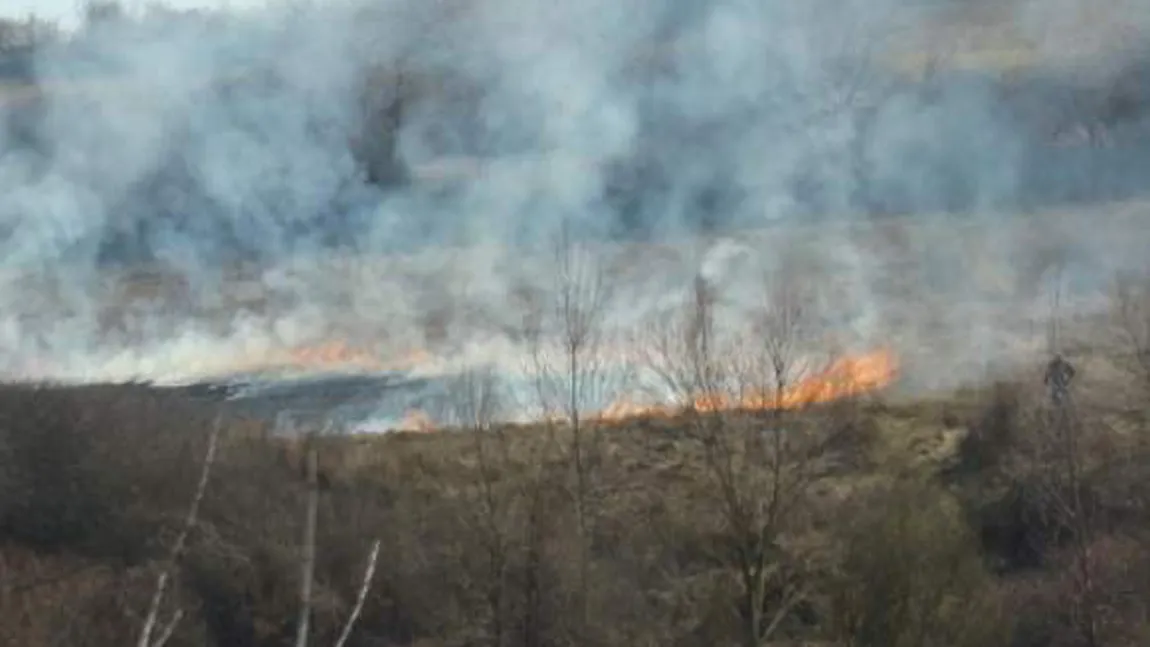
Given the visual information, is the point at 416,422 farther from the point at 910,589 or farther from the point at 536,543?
the point at 910,589

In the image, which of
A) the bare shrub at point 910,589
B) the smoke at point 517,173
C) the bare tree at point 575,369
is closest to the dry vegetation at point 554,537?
the bare shrub at point 910,589

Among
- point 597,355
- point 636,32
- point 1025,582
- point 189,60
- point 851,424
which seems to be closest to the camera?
point 1025,582

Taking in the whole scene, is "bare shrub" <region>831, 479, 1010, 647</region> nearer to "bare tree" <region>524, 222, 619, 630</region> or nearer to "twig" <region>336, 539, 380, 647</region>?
"bare tree" <region>524, 222, 619, 630</region>

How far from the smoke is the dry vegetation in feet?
19.5

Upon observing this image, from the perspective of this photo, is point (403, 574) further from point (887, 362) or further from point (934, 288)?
point (934, 288)

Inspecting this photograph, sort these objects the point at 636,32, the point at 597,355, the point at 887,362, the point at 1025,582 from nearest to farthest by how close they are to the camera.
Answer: the point at 1025,582 < the point at 597,355 < the point at 887,362 < the point at 636,32

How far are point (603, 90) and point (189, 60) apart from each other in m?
8.12

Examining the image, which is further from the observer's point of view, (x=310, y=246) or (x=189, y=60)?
(x=310, y=246)

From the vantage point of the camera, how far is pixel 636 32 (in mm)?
29922

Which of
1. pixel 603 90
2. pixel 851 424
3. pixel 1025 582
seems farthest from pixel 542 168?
pixel 1025 582

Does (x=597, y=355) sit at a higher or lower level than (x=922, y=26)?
lower

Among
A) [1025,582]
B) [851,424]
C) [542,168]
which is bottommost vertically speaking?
[1025,582]

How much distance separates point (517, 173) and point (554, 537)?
13.6 meters

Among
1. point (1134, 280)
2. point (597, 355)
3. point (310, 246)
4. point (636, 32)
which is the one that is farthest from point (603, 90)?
point (1134, 280)
